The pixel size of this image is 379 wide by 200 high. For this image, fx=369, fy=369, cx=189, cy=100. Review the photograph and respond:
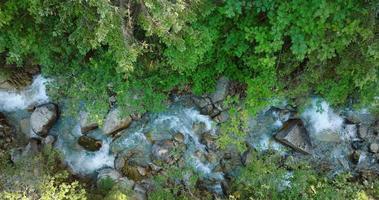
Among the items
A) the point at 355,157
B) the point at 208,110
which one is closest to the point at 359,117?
the point at 355,157

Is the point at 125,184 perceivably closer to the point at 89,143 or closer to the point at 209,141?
the point at 89,143

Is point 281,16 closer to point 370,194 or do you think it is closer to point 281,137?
point 281,137

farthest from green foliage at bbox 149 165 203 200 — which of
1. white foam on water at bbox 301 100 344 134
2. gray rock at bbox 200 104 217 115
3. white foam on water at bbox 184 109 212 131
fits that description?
white foam on water at bbox 301 100 344 134

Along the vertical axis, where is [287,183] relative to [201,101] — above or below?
below

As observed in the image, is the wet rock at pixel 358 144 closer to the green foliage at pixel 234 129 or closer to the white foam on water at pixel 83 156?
the green foliage at pixel 234 129

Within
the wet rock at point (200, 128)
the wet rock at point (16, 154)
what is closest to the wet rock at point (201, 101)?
the wet rock at point (200, 128)

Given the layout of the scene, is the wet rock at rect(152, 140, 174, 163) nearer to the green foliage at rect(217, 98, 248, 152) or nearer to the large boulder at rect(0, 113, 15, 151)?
the green foliage at rect(217, 98, 248, 152)
